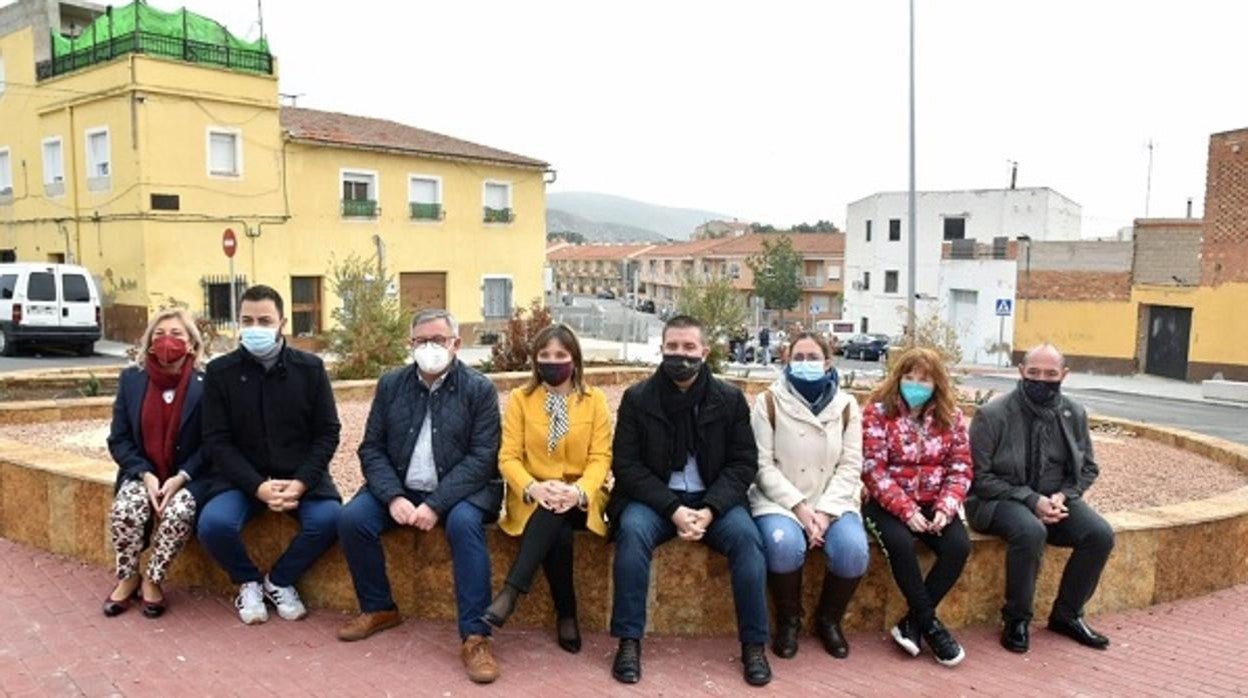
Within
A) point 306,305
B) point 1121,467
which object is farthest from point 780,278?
point 1121,467

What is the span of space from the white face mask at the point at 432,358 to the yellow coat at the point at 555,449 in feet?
1.27

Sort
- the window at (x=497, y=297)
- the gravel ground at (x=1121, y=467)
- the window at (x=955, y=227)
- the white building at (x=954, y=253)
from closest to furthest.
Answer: the gravel ground at (x=1121, y=467), the window at (x=497, y=297), the white building at (x=954, y=253), the window at (x=955, y=227)

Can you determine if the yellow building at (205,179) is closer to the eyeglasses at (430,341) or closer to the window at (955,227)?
the eyeglasses at (430,341)

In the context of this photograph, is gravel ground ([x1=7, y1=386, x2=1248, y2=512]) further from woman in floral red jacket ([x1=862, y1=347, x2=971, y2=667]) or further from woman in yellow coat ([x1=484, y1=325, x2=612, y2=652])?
woman in floral red jacket ([x1=862, y1=347, x2=971, y2=667])

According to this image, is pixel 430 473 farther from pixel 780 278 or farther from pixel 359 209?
pixel 780 278

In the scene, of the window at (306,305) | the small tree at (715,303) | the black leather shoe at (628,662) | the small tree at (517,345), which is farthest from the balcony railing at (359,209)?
the black leather shoe at (628,662)

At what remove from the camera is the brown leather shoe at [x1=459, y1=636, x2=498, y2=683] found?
3.61m

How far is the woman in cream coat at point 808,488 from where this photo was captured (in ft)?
13.0

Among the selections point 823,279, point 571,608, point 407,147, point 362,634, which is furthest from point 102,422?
point 823,279

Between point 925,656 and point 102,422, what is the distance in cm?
768

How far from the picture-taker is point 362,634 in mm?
4016

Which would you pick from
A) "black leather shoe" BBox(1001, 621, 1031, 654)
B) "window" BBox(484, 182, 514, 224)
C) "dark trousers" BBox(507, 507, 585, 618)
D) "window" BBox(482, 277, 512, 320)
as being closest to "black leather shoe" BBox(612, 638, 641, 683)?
"dark trousers" BBox(507, 507, 585, 618)

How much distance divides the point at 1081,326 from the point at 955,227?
1402 centimetres

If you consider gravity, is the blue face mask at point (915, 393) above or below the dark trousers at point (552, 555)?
above
